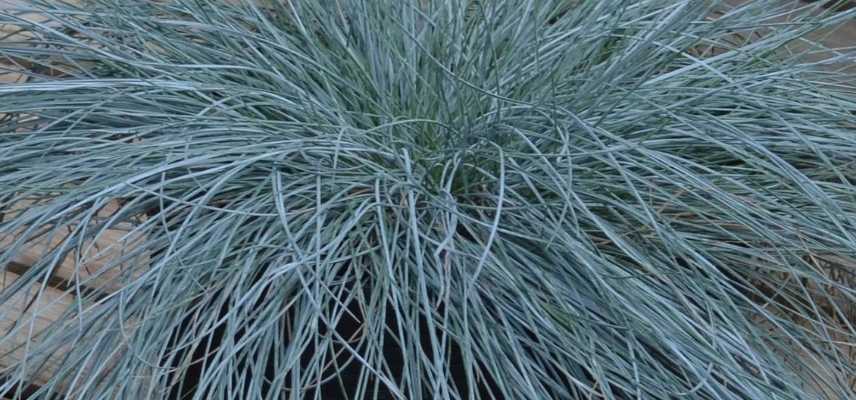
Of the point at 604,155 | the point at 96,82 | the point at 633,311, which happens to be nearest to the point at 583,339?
the point at 633,311

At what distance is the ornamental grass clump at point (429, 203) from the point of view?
2.55 ft

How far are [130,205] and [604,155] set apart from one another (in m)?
0.41

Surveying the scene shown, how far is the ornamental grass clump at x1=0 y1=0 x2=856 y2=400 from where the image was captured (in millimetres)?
776

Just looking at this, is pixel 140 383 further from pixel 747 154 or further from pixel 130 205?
pixel 747 154

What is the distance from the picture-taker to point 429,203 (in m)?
0.84

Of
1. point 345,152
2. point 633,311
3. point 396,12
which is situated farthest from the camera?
point 396,12

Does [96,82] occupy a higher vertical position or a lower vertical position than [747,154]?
higher

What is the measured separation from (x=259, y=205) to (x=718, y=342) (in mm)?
390

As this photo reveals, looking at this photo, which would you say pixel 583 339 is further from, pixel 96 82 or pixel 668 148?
pixel 96 82

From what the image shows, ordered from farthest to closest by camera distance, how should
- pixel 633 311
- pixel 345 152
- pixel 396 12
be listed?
pixel 396 12 < pixel 345 152 < pixel 633 311

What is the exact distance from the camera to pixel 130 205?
82 cm

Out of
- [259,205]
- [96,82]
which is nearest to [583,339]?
[259,205]

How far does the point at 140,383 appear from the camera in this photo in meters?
0.82

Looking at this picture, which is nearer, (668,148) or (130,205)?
(130,205)
